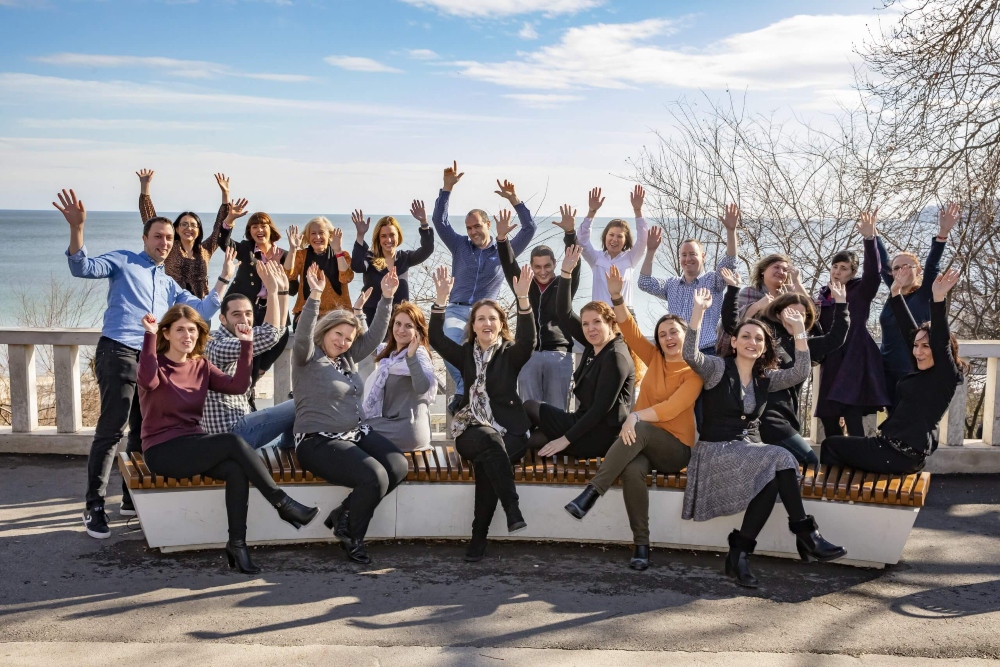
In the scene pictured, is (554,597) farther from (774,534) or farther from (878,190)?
(878,190)

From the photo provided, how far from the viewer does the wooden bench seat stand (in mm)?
5090

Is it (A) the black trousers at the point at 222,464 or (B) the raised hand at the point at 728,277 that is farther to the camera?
(B) the raised hand at the point at 728,277

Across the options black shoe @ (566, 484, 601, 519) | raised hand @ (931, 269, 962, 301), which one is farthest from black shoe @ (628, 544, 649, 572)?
raised hand @ (931, 269, 962, 301)

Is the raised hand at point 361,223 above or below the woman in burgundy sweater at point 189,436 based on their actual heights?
above

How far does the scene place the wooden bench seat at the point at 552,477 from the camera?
5090 mm

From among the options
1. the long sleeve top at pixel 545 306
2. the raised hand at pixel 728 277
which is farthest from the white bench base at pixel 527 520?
the raised hand at pixel 728 277

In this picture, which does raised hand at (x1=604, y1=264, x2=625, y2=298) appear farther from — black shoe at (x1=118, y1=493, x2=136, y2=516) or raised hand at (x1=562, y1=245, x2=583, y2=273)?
black shoe at (x1=118, y1=493, x2=136, y2=516)

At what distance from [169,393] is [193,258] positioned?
2147 mm

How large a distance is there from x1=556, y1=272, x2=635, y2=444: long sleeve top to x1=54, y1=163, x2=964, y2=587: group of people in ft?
0.05

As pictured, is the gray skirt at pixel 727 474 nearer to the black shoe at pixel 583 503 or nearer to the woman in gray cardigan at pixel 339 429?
the black shoe at pixel 583 503

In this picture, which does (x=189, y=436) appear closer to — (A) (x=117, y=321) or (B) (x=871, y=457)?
(A) (x=117, y=321)

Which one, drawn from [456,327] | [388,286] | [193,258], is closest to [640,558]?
[388,286]

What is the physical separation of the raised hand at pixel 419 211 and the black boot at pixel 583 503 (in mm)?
3137

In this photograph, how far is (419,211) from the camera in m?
7.62
